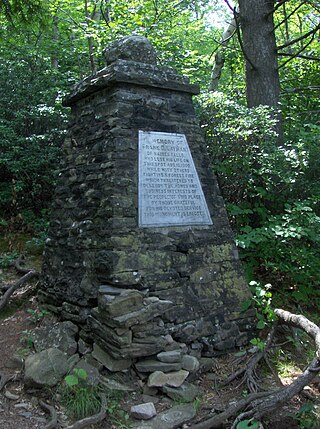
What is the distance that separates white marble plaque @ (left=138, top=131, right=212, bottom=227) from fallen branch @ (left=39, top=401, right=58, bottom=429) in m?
1.80

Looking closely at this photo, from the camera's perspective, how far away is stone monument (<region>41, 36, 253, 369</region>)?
3.77m

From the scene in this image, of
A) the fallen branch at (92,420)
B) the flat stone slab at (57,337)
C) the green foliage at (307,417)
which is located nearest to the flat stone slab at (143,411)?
the fallen branch at (92,420)

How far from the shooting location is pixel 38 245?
6625 mm

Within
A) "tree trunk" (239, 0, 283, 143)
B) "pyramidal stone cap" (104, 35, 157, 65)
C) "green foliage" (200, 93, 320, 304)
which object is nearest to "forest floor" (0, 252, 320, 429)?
"green foliage" (200, 93, 320, 304)

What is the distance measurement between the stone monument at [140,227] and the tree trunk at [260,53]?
276cm

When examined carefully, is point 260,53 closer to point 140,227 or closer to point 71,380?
point 140,227

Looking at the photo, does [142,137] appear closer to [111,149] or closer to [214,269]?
[111,149]

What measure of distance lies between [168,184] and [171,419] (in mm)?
2295

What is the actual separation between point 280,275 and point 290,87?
14.6ft

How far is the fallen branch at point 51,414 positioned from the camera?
294 cm

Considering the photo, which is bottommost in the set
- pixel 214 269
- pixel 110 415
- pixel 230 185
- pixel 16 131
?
pixel 110 415

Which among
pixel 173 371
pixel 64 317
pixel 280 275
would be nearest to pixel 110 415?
pixel 173 371

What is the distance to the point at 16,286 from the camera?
5.24 meters

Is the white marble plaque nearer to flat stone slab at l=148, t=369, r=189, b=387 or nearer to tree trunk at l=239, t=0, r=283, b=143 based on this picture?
flat stone slab at l=148, t=369, r=189, b=387
